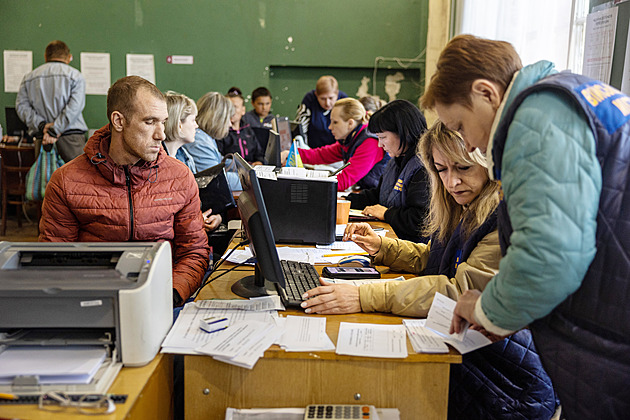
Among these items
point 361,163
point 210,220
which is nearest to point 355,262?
point 210,220

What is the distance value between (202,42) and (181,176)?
5326 millimetres

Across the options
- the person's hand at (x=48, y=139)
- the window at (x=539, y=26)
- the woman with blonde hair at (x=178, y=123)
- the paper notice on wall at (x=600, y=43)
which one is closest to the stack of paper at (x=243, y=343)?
the paper notice on wall at (x=600, y=43)

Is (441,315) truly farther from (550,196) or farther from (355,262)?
(355,262)

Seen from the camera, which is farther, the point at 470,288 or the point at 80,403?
the point at 470,288

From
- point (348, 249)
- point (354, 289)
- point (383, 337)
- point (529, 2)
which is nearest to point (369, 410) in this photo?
point (383, 337)

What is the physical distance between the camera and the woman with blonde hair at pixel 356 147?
3.78 metres

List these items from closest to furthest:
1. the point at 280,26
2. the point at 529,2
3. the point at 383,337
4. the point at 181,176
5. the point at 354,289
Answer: the point at 383,337, the point at 354,289, the point at 181,176, the point at 529,2, the point at 280,26

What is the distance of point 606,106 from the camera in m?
1.01

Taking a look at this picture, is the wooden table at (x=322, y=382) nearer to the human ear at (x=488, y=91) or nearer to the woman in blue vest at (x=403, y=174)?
the human ear at (x=488, y=91)

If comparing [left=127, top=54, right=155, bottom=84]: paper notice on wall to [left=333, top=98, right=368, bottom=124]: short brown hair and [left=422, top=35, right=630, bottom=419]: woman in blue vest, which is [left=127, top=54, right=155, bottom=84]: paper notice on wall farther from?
[left=422, top=35, right=630, bottom=419]: woman in blue vest

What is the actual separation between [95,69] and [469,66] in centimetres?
666

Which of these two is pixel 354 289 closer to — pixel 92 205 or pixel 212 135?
pixel 92 205

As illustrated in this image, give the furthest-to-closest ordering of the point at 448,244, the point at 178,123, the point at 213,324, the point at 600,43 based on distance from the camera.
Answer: the point at 178,123 → the point at 600,43 → the point at 448,244 → the point at 213,324

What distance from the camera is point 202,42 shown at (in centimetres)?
695
